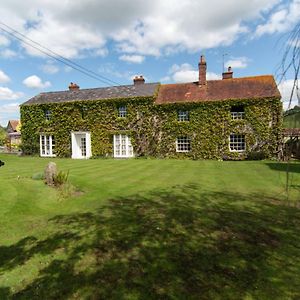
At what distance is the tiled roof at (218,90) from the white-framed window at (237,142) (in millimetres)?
3506

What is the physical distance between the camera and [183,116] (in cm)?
2680

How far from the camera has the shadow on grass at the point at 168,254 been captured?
14.3 ft

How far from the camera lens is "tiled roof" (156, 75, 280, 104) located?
2572 centimetres

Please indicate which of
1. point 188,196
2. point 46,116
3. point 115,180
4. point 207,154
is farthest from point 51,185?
point 46,116

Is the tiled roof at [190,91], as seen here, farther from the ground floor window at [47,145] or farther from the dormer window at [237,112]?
the ground floor window at [47,145]

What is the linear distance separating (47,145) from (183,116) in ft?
50.7

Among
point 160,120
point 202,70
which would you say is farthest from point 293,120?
point 202,70

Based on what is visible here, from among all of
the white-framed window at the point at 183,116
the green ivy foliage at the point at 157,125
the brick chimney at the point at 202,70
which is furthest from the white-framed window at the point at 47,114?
the brick chimney at the point at 202,70

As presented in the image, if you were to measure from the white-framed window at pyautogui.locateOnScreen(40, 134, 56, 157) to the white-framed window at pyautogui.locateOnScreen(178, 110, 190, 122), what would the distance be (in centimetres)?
1429

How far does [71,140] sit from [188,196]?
73.7 feet

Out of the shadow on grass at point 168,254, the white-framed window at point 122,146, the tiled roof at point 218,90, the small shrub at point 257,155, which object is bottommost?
the shadow on grass at point 168,254

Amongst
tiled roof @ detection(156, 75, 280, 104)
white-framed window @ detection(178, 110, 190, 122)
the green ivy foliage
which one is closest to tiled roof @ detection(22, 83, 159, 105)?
the green ivy foliage

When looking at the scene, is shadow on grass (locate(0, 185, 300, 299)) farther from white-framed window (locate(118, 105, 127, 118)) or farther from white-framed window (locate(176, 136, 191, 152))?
white-framed window (locate(118, 105, 127, 118))

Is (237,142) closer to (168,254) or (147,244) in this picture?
(147,244)
